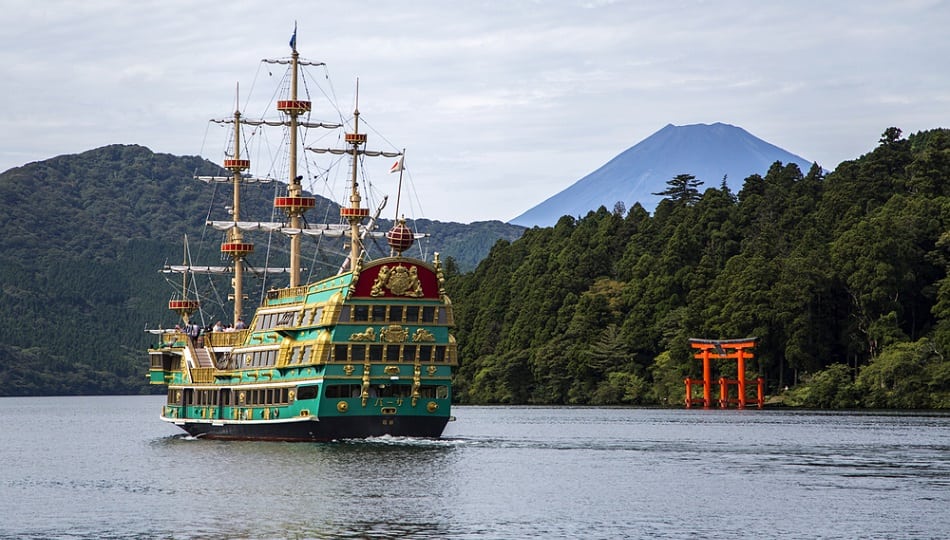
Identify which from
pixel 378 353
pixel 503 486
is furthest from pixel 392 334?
pixel 503 486

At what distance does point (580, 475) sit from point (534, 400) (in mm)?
98049

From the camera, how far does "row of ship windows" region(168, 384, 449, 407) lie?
72.9 m

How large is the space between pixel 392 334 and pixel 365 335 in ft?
4.59

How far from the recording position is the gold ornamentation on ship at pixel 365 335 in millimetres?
72688

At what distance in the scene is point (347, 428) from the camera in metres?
72.9

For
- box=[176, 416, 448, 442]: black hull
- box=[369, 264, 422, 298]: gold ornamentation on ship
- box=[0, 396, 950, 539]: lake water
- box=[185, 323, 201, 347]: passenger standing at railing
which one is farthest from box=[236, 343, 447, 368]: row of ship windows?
box=[185, 323, 201, 347]: passenger standing at railing

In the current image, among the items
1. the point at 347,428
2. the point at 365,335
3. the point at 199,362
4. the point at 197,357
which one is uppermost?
the point at 365,335

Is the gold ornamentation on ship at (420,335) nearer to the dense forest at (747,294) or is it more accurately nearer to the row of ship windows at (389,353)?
the row of ship windows at (389,353)

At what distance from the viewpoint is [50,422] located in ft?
445

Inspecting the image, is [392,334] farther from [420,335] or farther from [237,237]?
[237,237]

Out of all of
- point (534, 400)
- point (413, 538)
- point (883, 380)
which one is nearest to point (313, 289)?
point (413, 538)

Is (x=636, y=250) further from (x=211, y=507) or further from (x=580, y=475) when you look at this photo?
(x=211, y=507)

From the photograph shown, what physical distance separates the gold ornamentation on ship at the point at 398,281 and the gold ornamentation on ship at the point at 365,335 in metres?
1.80

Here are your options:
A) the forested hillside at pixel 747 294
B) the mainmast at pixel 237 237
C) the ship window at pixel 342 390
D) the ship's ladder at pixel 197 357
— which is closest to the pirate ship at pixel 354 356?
the ship window at pixel 342 390
